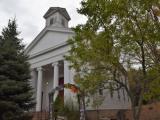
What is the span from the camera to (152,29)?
9.63 meters

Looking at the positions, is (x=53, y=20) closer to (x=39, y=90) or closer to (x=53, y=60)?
(x=53, y=60)

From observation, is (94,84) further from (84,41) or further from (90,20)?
(90,20)

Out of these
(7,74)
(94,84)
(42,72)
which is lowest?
(94,84)

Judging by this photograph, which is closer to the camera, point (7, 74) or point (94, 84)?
point (94, 84)

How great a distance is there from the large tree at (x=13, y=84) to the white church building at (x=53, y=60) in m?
7.13

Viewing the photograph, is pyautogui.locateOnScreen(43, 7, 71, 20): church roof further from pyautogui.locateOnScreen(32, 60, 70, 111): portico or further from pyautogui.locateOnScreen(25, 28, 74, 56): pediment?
pyautogui.locateOnScreen(32, 60, 70, 111): portico

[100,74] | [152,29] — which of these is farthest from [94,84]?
[152,29]

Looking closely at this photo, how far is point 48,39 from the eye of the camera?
99.6 ft

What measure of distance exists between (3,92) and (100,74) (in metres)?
7.40

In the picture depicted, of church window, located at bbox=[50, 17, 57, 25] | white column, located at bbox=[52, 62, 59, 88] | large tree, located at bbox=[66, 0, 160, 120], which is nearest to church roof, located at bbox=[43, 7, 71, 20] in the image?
church window, located at bbox=[50, 17, 57, 25]

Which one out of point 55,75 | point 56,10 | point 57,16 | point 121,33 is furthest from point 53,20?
point 121,33

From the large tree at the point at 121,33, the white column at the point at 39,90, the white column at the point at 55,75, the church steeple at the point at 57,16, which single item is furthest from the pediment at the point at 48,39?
the large tree at the point at 121,33

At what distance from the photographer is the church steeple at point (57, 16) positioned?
32.1m

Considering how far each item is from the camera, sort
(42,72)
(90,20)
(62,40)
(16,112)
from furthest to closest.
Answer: (42,72), (62,40), (16,112), (90,20)
